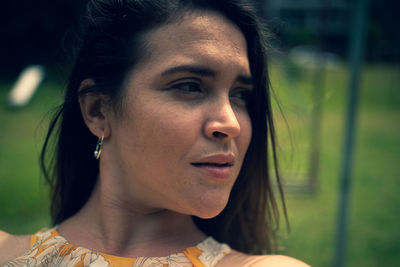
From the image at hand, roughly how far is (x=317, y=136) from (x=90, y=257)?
396 cm

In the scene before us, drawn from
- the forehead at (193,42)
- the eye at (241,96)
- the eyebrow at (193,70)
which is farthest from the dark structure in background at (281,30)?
the eyebrow at (193,70)

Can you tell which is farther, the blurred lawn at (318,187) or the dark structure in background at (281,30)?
the dark structure in background at (281,30)

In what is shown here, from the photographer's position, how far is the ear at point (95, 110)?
148 cm

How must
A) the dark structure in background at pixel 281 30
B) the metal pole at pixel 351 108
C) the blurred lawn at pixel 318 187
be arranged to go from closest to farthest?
the metal pole at pixel 351 108 < the blurred lawn at pixel 318 187 < the dark structure in background at pixel 281 30

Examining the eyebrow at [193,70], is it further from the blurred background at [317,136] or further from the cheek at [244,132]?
the blurred background at [317,136]

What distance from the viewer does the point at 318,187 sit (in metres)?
5.23

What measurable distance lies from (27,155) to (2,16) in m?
4.31

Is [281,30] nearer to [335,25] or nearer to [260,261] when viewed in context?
[335,25]

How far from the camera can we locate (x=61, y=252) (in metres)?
1.41

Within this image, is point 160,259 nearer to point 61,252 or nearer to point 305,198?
point 61,252

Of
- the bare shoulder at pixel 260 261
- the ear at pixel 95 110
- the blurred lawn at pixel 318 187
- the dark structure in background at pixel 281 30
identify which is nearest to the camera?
the bare shoulder at pixel 260 261

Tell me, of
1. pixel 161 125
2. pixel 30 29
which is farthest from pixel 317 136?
pixel 30 29

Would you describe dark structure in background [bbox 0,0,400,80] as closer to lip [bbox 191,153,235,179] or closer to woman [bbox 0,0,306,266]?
woman [bbox 0,0,306,266]

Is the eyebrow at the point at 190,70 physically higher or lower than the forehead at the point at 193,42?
lower
